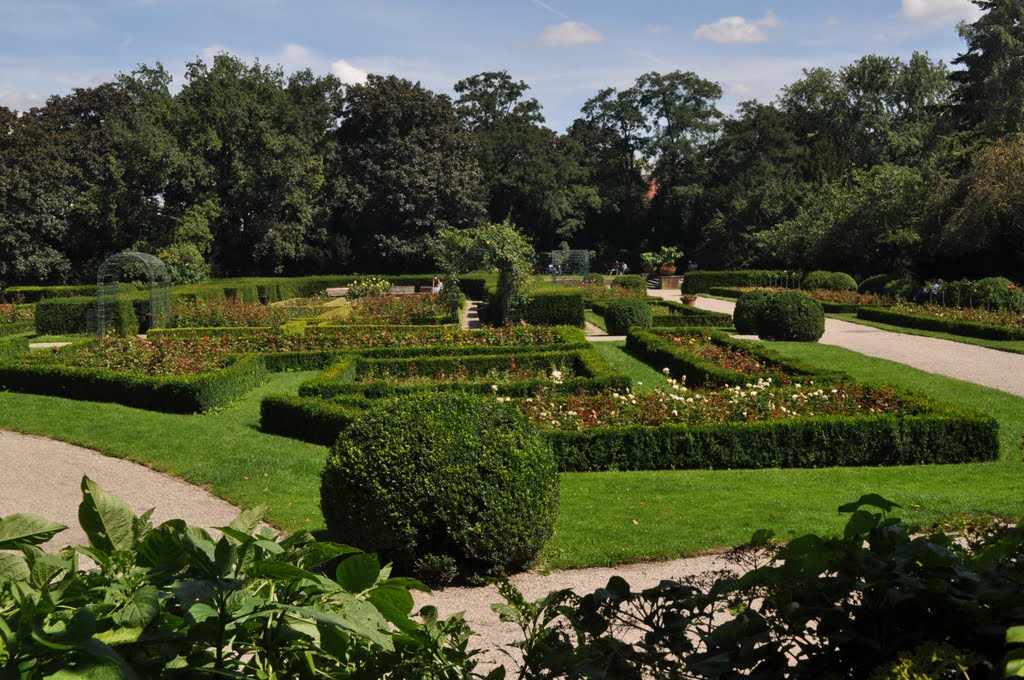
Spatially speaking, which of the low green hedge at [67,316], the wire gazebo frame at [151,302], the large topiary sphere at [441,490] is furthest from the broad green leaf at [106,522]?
the low green hedge at [67,316]

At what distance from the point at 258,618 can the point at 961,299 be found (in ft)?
83.4

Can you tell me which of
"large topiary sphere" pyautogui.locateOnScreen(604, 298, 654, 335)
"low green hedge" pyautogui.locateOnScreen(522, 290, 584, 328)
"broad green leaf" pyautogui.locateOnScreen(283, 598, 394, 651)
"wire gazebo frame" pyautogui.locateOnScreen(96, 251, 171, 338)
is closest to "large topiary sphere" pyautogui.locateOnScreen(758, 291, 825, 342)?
"large topiary sphere" pyautogui.locateOnScreen(604, 298, 654, 335)

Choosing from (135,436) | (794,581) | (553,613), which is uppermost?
(794,581)

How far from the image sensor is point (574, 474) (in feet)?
28.6

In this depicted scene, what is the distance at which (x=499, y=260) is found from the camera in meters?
20.8

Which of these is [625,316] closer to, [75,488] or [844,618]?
[75,488]

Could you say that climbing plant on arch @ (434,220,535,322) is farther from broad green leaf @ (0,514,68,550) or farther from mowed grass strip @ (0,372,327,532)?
broad green leaf @ (0,514,68,550)

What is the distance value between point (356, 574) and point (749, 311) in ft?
63.3

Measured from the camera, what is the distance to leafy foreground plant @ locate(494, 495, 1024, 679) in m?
1.28

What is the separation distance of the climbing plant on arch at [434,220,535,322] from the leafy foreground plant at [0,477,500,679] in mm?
18950

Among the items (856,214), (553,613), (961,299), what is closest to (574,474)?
(553,613)

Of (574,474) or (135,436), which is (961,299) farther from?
(135,436)

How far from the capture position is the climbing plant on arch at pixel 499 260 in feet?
68.0

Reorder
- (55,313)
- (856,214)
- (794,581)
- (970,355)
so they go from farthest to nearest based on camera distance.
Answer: (856,214), (55,313), (970,355), (794,581)
